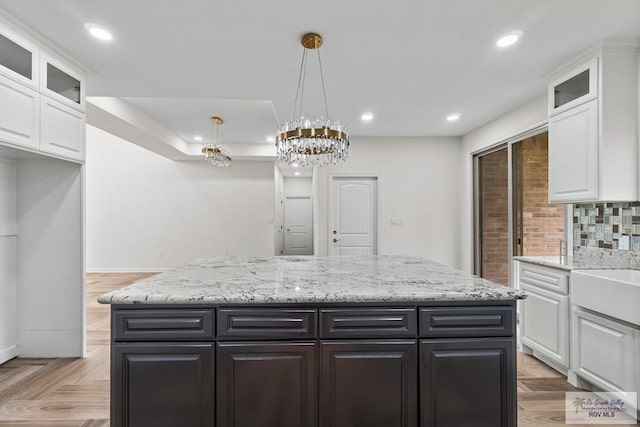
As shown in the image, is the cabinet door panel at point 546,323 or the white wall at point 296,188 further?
the white wall at point 296,188

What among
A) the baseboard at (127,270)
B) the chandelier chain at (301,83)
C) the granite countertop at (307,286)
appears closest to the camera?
the granite countertop at (307,286)

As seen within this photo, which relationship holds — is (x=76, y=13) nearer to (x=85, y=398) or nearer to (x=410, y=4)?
(x=410, y=4)

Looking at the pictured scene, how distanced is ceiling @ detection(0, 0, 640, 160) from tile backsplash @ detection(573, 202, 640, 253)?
1.28 meters

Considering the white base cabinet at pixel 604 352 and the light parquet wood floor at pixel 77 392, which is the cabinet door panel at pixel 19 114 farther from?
the white base cabinet at pixel 604 352

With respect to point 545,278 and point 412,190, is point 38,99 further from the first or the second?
point 412,190

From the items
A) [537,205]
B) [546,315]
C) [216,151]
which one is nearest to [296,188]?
[216,151]

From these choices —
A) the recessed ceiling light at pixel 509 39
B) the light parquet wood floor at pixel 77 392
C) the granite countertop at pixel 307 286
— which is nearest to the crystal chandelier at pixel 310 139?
the granite countertop at pixel 307 286

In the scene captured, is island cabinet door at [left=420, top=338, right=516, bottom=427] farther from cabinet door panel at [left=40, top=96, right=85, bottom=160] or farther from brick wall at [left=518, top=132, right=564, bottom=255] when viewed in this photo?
cabinet door panel at [left=40, top=96, right=85, bottom=160]

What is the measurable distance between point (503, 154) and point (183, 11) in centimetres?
406

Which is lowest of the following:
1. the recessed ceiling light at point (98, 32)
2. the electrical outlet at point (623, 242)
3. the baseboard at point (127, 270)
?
the baseboard at point (127, 270)

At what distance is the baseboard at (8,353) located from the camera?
2801mm

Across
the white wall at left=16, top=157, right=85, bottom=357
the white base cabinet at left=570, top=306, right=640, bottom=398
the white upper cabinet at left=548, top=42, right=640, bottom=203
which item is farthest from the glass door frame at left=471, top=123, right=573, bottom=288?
the white wall at left=16, top=157, right=85, bottom=357

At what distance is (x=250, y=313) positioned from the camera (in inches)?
62.1

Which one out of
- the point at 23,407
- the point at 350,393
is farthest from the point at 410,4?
the point at 23,407
